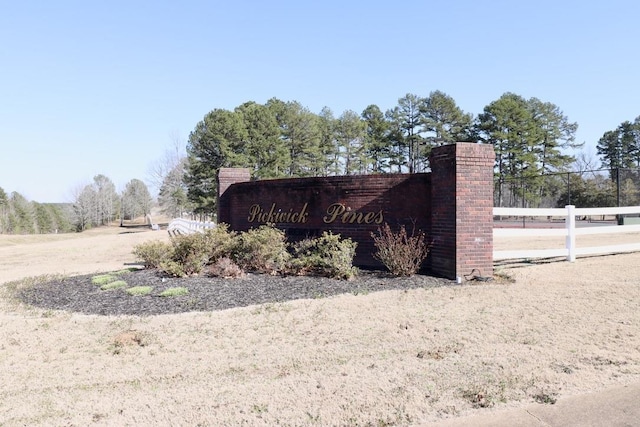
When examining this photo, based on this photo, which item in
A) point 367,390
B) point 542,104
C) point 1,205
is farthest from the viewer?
point 1,205

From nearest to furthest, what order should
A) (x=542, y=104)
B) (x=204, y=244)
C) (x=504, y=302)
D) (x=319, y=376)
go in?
1. (x=319, y=376)
2. (x=504, y=302)
3. (x=204, y=244)
4. (x=542, y=104)

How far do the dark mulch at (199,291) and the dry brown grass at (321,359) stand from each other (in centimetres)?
44

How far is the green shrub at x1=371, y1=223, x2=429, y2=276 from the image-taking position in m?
8.69

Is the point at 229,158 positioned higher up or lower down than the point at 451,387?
higher up

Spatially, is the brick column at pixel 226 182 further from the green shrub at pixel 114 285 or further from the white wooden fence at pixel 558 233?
the white wooden fence at pixel 558 233

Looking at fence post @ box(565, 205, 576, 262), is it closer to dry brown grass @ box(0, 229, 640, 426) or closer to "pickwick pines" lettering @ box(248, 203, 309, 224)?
dry brown grass @ box(0, 229, 640, 426)

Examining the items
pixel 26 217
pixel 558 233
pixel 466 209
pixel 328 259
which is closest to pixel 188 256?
pixel 328 259

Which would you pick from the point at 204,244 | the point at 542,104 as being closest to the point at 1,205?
the point at 204,244

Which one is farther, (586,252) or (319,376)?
(586,252)

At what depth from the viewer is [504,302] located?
6801mm

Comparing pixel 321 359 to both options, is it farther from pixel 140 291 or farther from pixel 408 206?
pixel 408 206

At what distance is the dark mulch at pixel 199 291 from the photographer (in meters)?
6.84

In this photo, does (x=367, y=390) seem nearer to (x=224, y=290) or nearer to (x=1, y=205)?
(x=224, y=290)

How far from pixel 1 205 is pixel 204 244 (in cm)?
6208
